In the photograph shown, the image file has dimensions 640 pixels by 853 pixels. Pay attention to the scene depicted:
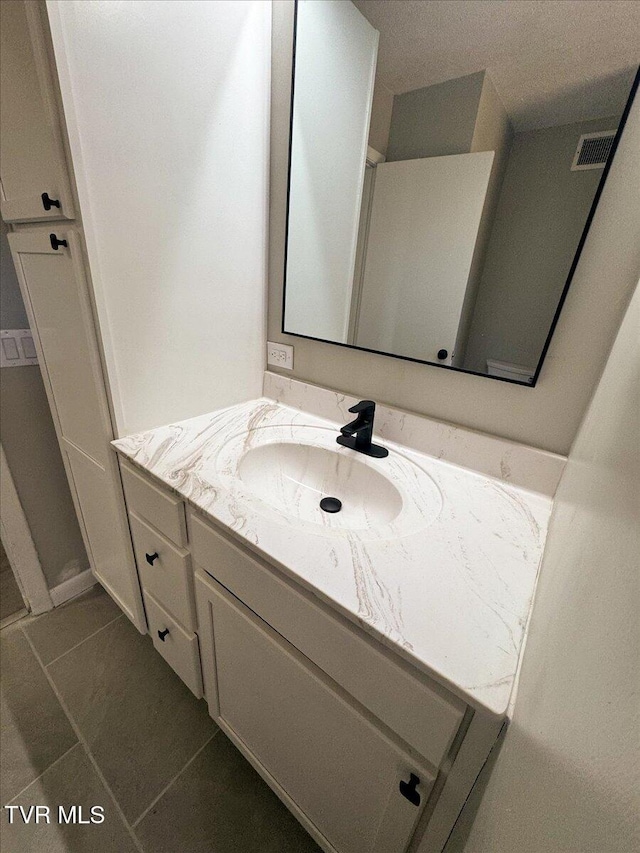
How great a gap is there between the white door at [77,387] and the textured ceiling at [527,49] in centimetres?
86

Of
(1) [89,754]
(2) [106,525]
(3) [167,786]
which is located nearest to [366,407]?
(2) [106,525]

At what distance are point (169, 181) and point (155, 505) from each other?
76 cm

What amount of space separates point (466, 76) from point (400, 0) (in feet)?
0.81

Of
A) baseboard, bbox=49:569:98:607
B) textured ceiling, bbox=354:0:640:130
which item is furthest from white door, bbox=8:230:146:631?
textured ceiling, bbox=354:0:640:130

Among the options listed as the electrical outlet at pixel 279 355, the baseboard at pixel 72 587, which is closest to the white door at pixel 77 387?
the baseboard at pixel 72 587

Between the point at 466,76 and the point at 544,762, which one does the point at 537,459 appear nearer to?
the point at 544,762

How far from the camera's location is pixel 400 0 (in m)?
0.78

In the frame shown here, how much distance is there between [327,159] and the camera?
97 cm

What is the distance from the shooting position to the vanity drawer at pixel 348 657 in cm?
47

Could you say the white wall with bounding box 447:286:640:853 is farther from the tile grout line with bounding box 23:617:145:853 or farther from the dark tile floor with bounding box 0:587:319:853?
the tile grout line with bounding box 23:617:145:853

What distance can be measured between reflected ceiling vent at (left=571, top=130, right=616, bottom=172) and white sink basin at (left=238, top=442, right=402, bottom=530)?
73 centimetres

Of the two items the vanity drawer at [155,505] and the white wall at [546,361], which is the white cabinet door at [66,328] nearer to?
the vanity drawer at [155,505]

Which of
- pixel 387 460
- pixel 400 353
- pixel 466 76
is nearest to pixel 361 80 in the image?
pixel 466 76

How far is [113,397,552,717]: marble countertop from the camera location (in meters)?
0.46
